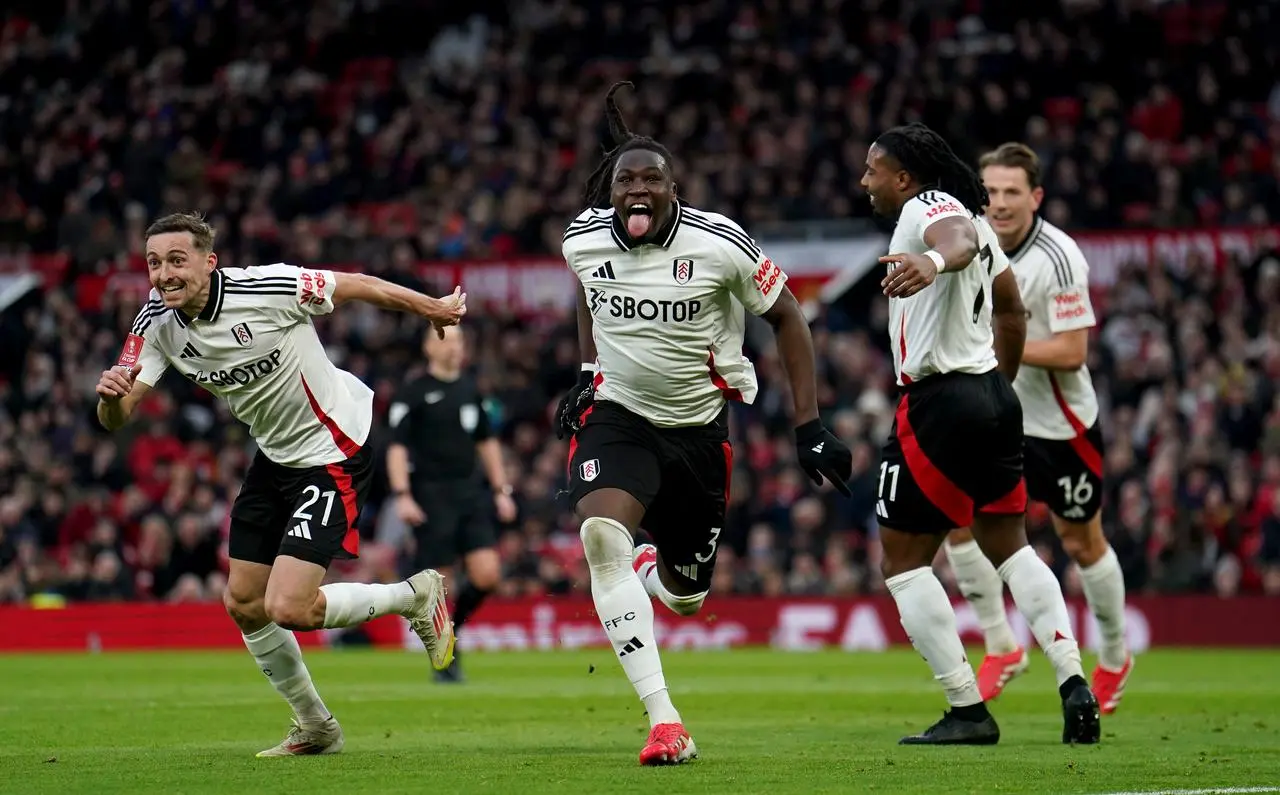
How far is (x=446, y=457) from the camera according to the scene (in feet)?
49.9

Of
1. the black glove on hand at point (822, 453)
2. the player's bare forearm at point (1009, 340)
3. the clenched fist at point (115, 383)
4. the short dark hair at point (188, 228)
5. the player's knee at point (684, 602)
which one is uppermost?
the short dark hair at point (188, 228)

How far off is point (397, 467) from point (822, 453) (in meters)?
7.39

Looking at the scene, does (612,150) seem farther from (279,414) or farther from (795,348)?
(279,414)

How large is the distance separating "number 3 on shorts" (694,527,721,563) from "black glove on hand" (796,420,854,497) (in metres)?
0.85

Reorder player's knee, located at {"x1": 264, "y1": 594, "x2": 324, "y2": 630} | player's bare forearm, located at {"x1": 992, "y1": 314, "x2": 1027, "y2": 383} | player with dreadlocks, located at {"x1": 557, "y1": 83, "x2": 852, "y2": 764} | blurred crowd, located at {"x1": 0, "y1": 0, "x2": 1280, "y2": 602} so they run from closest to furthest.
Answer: player with dreadlocks, located at {"x1": 557, "y1": 83, "x2": 852, "y2": 764}
player's knee, located at {"x1": 264, "y1": 594, "x2": 324, "y2": 630}
player's bare forearm, located at {"x1": 992, "y1": 314, "x2": 1027, "y2": 383}
blurred crowd, located at {"x1": 0, "y1": 0, "x2": 1280, "y2": 602}

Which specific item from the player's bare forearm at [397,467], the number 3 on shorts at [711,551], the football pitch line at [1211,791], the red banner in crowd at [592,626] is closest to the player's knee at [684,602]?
the number 3 on shorts at [711,551]

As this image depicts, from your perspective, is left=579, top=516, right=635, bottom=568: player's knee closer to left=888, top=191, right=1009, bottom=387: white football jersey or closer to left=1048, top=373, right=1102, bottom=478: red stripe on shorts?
left=888, top=191, right=1009, bottom=387: white football jersey

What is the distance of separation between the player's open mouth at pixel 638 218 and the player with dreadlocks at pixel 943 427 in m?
1.26

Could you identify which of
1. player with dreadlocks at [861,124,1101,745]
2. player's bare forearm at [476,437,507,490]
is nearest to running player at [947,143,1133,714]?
player with dreadlocks at [861,124,1101,745]

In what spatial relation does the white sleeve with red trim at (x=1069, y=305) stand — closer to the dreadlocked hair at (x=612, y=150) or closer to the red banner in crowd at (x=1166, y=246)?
the dreadlocked hair at (x=612, y=150)

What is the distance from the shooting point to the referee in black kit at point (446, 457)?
15000 millimetres

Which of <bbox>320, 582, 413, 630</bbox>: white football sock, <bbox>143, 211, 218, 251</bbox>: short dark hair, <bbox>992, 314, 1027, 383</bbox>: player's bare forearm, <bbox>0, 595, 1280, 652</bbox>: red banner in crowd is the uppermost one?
<bbox>143, 211, 218, 251</bbox>: short dark hair

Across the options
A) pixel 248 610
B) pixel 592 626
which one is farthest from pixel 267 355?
pixel 592 626

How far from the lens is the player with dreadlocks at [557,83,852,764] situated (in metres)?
7.86
